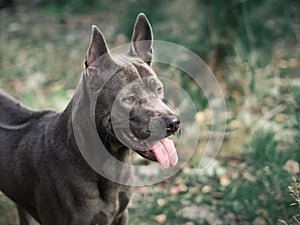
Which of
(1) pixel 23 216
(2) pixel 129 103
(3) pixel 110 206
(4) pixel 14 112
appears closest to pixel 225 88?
(1) pixel 23 216

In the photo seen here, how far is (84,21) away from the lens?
1108 centimetres

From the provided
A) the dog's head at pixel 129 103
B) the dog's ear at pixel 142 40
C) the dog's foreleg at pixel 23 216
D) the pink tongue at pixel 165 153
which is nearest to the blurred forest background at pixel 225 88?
the dog's foreleg at pixel 23 216

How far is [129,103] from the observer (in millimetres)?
3520

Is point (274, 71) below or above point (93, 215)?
below

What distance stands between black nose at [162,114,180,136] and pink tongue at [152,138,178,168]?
161 millimetres

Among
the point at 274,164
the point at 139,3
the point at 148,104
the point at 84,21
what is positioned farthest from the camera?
the point at 84,21

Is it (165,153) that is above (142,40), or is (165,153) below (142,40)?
below

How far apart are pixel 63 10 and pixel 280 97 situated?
18.8ft

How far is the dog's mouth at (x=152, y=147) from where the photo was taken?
138 inches

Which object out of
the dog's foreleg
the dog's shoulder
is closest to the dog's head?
the dog's shoulder

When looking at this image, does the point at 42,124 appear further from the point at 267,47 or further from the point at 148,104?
the point at 267,47

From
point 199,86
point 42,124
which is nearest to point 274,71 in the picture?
point 199,86

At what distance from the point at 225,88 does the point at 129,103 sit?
3730 mm

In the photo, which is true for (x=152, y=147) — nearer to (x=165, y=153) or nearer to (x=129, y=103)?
(x=165, y=153)
